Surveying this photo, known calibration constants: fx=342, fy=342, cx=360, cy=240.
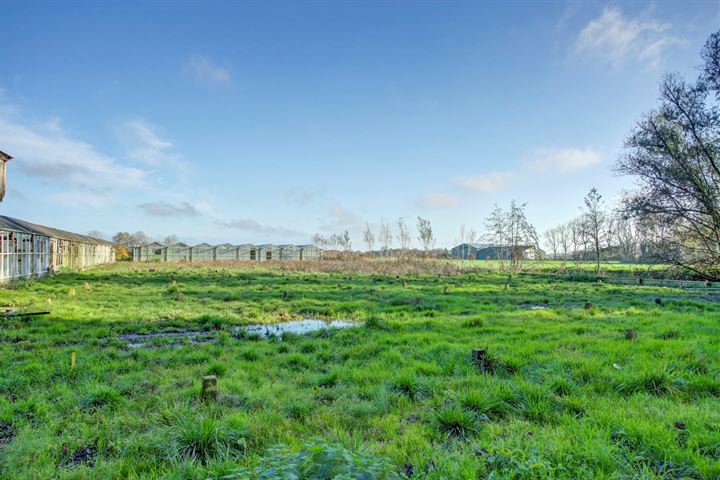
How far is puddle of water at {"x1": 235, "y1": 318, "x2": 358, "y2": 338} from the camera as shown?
8.34 metres

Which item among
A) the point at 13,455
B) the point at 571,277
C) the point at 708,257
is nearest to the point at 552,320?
the point at 13,455

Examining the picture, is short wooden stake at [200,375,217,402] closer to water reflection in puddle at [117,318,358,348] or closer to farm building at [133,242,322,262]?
water reflection in puddle at [117,318,358,348]

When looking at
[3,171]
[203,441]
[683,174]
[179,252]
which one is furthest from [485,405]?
[179,252]

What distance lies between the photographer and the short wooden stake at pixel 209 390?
4.12 m

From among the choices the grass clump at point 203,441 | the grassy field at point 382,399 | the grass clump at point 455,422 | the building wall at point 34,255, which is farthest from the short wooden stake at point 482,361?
the building wall at point 34,255

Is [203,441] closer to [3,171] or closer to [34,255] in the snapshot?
[3,171]

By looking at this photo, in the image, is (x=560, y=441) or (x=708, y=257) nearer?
(x=560, y=441)

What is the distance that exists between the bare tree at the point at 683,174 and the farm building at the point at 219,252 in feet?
151

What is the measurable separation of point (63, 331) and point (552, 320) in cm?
1194

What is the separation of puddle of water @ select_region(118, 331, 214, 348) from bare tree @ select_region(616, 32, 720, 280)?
58.5 feet

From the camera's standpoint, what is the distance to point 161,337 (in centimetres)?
770

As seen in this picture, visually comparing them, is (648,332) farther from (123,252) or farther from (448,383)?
(123,252)

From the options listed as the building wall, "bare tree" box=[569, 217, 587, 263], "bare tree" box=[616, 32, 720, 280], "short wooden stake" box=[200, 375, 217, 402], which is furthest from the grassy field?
"bare tree" box=[569, 217, 587, 263]

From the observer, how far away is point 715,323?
305 inches
